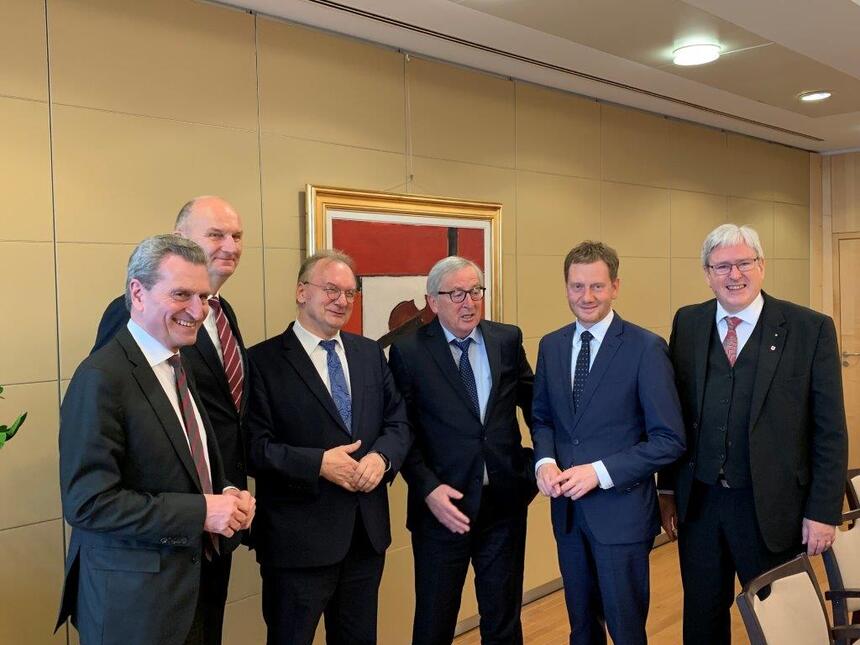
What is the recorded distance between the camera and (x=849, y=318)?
23.3 feet

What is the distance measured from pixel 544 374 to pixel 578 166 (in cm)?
239

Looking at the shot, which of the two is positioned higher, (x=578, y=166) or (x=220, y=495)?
(x=578, y=166)

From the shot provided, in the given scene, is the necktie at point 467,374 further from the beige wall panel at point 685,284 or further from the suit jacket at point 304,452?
the beige wall panel at point 685,284

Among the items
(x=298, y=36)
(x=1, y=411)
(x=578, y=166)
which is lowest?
(x=1, y=411)

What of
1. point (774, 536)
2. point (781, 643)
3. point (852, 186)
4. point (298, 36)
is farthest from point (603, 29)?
point (852, 186)

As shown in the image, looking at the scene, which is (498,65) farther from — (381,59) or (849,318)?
(849,318)

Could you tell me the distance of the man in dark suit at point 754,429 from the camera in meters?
2.59

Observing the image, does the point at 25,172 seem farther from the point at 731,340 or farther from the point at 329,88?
the point at 731,340

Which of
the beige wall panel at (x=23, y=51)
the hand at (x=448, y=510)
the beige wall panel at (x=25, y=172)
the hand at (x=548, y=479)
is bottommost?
the hand at (x=448, y=510)

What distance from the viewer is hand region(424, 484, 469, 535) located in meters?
2.63

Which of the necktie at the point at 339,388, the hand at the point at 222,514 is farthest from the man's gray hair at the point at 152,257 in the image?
the necktie at the point at 339,388

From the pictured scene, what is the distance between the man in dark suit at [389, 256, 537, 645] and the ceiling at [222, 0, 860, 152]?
1.26 meters

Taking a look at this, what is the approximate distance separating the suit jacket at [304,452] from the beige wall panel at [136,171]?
30.0 inches

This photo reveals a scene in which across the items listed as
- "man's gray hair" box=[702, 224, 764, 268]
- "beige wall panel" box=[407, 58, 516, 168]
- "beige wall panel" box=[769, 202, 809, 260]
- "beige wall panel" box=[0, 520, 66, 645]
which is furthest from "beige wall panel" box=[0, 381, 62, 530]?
"beige wall panel" box=[769, 202, 809, 260]
